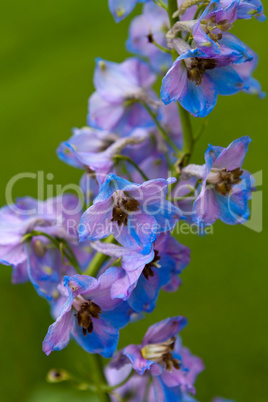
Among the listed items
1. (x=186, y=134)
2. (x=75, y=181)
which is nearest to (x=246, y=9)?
(x=186, y=134)

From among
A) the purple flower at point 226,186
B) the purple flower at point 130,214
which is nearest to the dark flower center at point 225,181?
the purple flower at point 226,186

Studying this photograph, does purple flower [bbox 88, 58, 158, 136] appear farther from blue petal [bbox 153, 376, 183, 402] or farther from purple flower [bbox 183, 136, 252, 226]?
blue petal [bbox 153, 376, 183, 402]

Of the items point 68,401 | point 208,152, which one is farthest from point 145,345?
point 68,401

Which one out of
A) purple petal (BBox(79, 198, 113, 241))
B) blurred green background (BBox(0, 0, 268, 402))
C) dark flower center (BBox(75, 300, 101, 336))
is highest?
purple petal (BBox(79, 198, 113, 241))

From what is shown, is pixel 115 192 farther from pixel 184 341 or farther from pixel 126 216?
pixel 184 341

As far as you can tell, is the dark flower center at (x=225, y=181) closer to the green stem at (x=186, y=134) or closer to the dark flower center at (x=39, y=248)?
the green stem at (x=186, y=134)

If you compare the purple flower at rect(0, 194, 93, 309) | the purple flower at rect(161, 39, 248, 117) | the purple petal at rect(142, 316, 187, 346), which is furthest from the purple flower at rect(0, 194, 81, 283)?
the purple flower at rect(161, 39, 248, 117)
